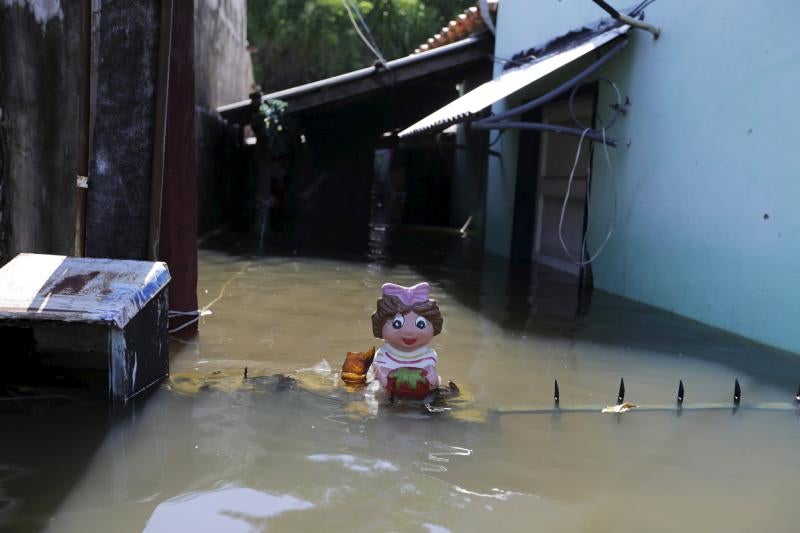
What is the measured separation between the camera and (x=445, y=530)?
223cm

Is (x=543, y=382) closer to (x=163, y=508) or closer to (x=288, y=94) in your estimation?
(x=163, y=508)

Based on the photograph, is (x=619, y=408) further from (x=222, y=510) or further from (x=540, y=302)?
(x=540, y=302)

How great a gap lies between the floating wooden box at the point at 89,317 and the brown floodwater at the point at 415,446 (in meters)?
0.20

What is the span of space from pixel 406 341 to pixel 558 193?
6.81 m

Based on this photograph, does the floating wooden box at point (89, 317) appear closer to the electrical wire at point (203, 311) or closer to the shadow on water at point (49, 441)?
the shadow on water at point (49, 441)

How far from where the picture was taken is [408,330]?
3506 millimetres

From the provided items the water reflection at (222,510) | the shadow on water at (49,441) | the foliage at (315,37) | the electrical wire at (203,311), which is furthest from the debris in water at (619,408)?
the foliage at (315,37)

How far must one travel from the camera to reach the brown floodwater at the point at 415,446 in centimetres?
233

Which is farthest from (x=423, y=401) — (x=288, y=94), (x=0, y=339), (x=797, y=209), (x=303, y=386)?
(x=288, y=94)

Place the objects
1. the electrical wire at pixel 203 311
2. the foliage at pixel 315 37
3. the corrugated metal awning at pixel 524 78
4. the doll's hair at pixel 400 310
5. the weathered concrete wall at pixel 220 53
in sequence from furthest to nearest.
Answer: the foliage at pixel 315 37 → the weathered concrete wall at pixel 220 53 → the corrugated metal awning at pixel 524 78 → the electrical wire at pixel 203 311 → the doll's hair at pixel 400 310

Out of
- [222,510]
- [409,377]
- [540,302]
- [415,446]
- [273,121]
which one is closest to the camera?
[222,510]

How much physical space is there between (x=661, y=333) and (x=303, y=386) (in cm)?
308

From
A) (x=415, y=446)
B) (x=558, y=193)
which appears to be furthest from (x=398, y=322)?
(x=558, y=193)

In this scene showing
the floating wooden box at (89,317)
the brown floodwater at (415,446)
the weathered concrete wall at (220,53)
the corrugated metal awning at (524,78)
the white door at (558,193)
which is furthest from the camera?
the weathered concrete wall at (220,53)
